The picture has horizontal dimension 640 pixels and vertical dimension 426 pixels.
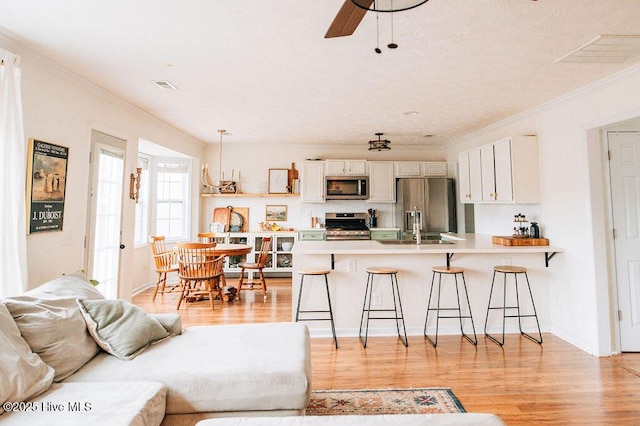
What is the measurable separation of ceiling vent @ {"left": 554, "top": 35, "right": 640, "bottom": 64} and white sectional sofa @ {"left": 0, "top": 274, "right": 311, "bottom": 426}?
3.06 metres

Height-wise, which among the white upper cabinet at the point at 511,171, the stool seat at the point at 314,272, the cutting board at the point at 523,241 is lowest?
the stool seat at the point at 314,272

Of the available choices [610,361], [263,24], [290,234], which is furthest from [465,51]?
[290,234]

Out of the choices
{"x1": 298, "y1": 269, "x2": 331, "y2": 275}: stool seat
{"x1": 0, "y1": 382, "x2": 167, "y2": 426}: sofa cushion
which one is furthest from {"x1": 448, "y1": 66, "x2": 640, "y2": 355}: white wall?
{"x1": 0, "y1": 382, "x2": 167, "y2": 426}: sofa cushion

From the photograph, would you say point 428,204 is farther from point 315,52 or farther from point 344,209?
point 315,52

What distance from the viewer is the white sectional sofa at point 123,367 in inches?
52.4

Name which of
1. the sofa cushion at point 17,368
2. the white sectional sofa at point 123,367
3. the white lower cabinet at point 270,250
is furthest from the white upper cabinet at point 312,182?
the sofa cushion at point 17,368

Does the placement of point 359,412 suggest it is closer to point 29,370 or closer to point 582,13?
point 29,370

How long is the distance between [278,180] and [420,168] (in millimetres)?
2946

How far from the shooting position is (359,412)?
204cm

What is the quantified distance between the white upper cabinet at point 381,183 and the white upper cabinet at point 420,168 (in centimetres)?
19

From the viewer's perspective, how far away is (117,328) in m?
1.87

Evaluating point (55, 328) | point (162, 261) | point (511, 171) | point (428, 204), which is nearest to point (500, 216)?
point (511, 171)

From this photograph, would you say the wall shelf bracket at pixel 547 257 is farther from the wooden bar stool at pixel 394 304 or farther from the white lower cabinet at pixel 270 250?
the white lower cabinet at pixel 270 250

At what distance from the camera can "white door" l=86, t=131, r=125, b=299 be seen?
3.19 m
